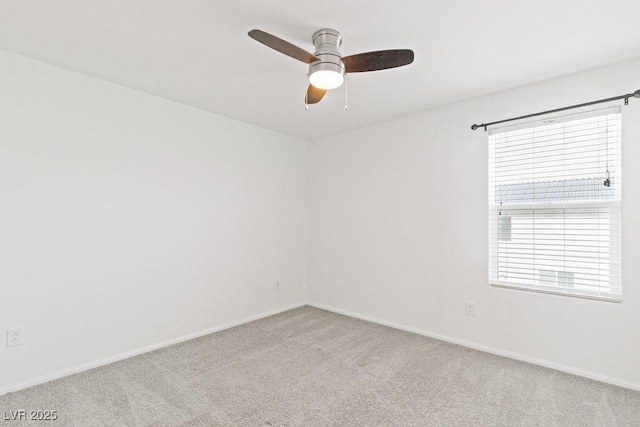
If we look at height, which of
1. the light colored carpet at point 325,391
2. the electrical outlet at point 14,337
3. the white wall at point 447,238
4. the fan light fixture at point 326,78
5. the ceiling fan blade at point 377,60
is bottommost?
the light colored carpet at point 325,391

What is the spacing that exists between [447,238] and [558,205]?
3.22 ft

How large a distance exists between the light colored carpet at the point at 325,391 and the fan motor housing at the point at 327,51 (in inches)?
85.9

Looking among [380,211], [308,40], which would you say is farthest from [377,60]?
[380,211]

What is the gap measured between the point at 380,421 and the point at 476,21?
250 centimetres

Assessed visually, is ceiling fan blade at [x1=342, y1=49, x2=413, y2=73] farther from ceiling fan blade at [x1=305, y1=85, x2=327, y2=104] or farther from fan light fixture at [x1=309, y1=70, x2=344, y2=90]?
ceiling fan blade at [x1=305, y1=85, x2=327, y2=104]

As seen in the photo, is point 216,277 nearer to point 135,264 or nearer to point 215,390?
point 135,264

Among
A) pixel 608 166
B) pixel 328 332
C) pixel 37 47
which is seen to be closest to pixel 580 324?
pixel 608 166

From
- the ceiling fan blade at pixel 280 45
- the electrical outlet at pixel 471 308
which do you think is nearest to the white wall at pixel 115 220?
the ceiling fan blade at pixel 280 45

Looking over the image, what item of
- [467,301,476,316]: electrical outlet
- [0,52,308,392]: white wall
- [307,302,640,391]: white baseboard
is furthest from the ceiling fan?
[307,302,640,391]: white baseboard

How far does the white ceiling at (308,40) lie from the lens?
1.84 meters

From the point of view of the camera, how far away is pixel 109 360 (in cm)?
276

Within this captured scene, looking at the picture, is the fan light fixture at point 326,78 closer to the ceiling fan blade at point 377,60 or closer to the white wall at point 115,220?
the ceiling fan blade at point 377,60

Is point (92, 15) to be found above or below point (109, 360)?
above

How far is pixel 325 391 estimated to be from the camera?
7.66 ft
